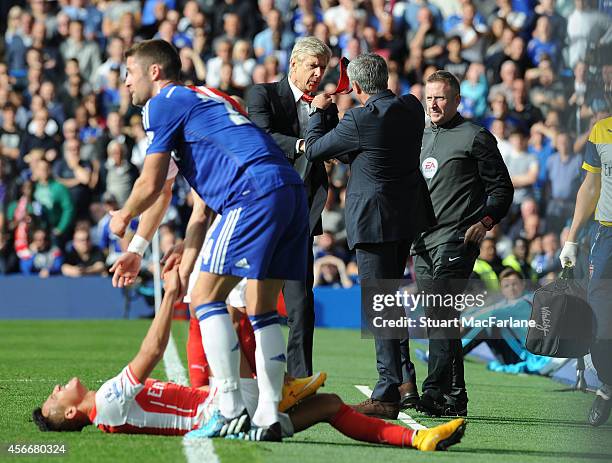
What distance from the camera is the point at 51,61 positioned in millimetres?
22594

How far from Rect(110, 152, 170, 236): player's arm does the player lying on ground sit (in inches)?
14.9

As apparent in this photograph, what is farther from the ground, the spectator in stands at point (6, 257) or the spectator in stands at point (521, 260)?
the spectator in stands at point (521, 260)

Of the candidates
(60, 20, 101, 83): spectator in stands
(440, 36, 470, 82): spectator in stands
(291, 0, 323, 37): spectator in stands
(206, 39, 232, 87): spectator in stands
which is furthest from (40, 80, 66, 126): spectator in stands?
(440, 36, 470, 82): spectator in stands

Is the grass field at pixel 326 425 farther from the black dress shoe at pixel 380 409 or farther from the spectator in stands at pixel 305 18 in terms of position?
the spectator in stands at pixel 305 18

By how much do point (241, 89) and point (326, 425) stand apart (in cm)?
1309

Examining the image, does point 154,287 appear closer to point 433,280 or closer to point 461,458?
point 433,280

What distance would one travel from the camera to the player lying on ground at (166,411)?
6621 mm

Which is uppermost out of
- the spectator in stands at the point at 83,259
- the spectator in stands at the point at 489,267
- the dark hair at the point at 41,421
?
the dark hair at the point at 41,421

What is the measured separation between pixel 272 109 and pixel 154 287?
10.6m

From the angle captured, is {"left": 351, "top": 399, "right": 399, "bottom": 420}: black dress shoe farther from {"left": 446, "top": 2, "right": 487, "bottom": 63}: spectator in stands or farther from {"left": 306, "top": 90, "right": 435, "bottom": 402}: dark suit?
{"left": 446, "top": 2, "right": 487, "bottom": 63}: spectator in stands

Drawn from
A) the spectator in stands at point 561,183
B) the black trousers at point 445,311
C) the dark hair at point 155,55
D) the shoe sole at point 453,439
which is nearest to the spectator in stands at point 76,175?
the spectator in stands at point 561,183

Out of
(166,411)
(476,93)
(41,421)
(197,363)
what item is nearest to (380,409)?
(197,363)

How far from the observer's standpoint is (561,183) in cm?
1798

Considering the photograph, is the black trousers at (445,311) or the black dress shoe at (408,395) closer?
the black trousers at (445,311)
